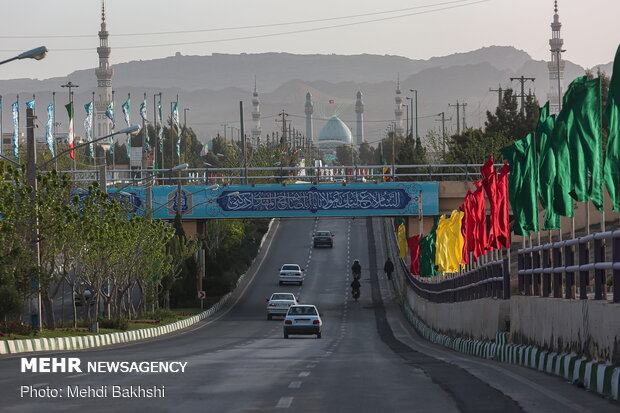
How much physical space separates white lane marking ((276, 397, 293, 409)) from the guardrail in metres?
5.08

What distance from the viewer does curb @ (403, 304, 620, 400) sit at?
53.2 ft

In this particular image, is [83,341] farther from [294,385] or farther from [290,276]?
[290,276]

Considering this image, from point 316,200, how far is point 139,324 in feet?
64.7

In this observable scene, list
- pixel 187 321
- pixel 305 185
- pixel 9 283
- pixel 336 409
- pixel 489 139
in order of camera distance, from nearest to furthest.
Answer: pixel 336 409 < pixel 9 283 < pixel 187 321 < pixel 305 185 < pixel 489 139

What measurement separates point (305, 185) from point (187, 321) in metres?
13.6

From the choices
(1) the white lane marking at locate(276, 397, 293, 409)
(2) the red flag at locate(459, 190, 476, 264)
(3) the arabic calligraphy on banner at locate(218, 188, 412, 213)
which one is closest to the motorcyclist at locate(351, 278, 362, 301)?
(3) the arabic calligraphy on banner at locate(218, 188, 412, 213)

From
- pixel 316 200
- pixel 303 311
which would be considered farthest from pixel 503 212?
pixel 316 200

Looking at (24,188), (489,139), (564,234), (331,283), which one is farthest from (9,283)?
(489,139)

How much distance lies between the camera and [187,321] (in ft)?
212

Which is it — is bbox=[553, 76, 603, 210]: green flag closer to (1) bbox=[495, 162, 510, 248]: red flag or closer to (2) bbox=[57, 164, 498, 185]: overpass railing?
(1) bbox=[495, 162, 510, 248]: red flag

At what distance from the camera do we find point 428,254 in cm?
6241

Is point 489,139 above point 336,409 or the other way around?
above

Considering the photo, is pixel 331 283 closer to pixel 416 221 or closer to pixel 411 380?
pixel 416 221

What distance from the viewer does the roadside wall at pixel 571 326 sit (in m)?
17.4
